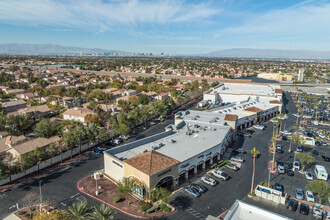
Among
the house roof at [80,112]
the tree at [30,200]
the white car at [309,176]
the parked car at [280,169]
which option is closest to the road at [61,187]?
the tree at [30,200]

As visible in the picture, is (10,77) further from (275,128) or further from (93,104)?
(275,128)

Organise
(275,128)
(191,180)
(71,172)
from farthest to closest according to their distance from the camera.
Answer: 1. (275,128)
2. (71,172)
3. (191,180)

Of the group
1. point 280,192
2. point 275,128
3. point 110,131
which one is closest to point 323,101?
point 275,128

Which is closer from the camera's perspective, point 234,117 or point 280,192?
point 280,192

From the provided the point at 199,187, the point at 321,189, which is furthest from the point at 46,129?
the point at 321,189

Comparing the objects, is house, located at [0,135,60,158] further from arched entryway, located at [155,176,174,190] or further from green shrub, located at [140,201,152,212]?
arched entryway, located at [155,176,174,190]

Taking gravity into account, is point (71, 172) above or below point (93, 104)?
below
